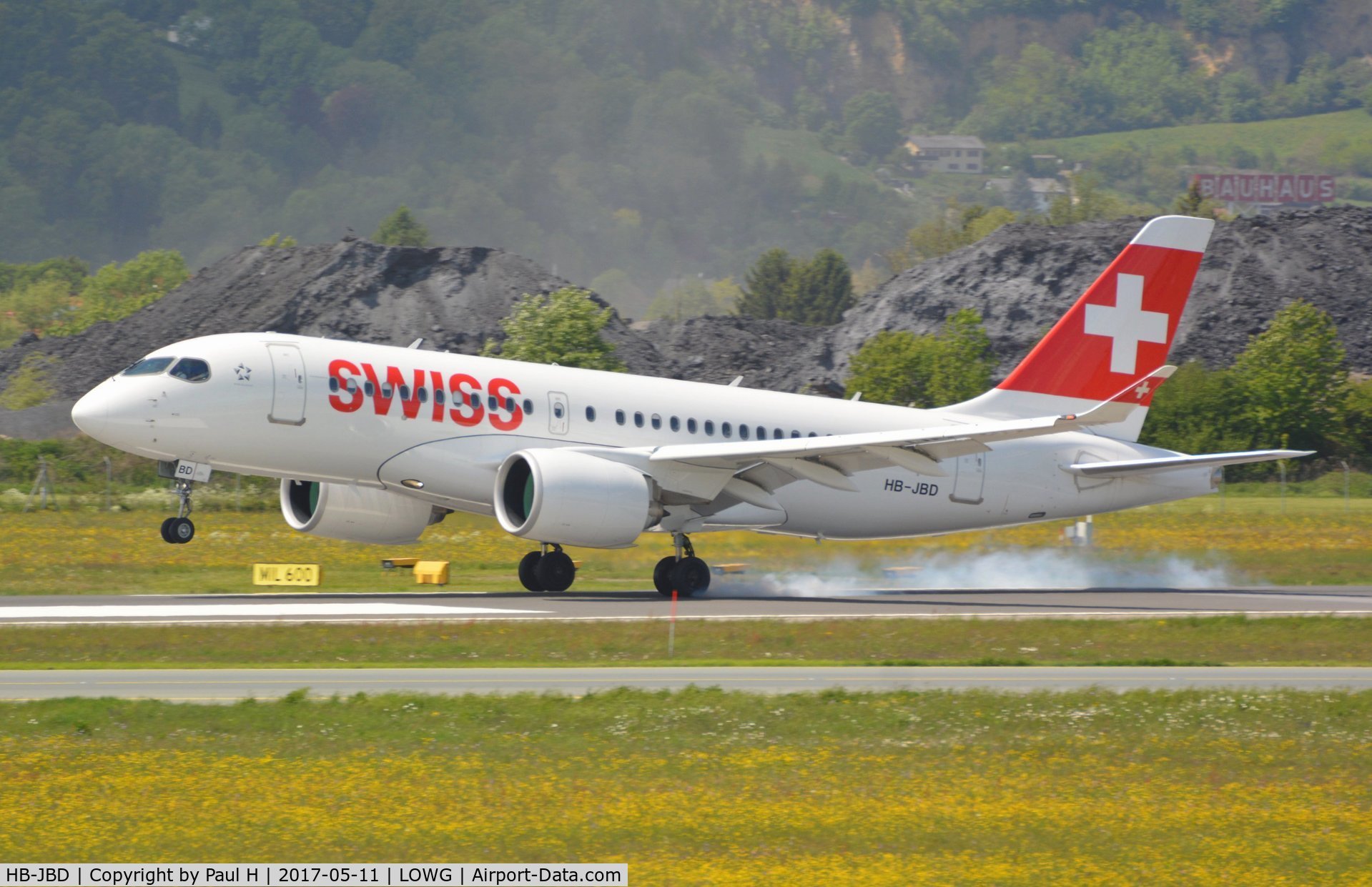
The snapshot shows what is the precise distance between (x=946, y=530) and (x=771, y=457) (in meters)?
7.18

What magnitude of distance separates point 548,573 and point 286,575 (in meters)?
5.86

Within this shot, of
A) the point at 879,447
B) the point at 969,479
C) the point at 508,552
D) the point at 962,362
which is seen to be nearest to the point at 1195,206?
the point at 962,362

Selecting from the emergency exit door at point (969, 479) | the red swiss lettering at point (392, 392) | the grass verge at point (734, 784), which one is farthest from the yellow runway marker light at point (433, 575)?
the grass verge at point (734, 784)

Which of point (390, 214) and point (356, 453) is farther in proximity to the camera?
point (390, 214)

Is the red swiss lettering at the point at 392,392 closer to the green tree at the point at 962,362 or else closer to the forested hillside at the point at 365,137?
the green tree at the point at 962,362

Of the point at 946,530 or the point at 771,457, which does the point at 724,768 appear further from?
the point at 946,530

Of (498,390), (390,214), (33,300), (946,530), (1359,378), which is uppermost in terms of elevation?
(390,214)

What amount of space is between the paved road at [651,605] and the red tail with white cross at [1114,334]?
477 centimetres

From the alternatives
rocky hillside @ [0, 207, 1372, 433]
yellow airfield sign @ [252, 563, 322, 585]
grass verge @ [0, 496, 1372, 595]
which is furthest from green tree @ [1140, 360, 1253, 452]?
yellow airfield sign @ [252, 563, 322, 585]

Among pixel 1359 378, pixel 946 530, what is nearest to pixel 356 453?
pixel 946 530

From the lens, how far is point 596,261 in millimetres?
173250

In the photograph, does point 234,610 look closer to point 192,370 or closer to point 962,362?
point 192,370

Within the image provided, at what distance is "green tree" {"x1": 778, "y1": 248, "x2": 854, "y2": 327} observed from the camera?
167 meters

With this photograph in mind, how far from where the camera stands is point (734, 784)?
14203 millimetres
